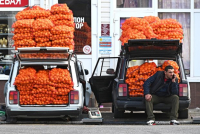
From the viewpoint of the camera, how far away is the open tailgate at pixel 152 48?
13703mm

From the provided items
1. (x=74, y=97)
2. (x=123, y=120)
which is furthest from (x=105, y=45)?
(x=74, y=97)

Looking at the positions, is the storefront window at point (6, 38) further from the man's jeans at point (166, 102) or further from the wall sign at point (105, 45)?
the man's jeans at point (166, 102)

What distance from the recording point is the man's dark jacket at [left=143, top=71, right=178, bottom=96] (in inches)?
532

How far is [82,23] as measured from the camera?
18.4 m

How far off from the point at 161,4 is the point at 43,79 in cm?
672

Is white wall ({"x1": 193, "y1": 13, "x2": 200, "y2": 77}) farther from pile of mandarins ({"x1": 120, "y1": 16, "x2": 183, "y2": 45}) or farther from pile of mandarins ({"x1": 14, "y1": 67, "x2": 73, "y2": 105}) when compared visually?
pile of mandarins ({"x1": 14, "y1": 67, "x2": 73, "y2": 105})

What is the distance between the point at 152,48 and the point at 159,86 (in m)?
0.93

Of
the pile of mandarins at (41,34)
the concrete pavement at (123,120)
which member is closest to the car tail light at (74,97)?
the concrete pavement at (123,120)

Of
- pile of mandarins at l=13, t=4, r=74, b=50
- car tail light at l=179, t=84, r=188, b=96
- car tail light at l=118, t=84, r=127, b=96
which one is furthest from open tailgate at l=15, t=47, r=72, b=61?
car tail light at l=179, t=84, r=188, b=96

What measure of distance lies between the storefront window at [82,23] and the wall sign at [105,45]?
39cm

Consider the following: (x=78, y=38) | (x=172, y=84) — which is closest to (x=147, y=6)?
(x=78, y=38)

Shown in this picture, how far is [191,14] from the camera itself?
1858 centimetres

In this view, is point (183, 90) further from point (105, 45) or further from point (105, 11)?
point (105, 11)

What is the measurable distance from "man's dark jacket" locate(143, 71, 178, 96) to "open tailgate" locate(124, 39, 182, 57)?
0.60 meters
